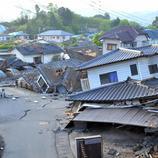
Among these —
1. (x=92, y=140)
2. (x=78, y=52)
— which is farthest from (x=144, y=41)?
(x=92, y=140)

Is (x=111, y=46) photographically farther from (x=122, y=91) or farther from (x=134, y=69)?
(x=122, y=91)

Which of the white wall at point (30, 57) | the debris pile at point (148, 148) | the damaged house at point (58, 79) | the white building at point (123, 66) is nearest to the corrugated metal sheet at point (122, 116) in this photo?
the debris pile at point (148, 148)

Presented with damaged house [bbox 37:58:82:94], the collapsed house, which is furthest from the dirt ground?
damaged house [bbox 37:58:82:94]

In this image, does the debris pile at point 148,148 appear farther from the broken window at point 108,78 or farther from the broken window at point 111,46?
the broken window at point 111,46

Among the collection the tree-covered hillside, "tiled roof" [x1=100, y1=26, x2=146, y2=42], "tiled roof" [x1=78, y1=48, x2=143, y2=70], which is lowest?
"tiled roof" [x1=78, y1=48, x2=143, y2=70]

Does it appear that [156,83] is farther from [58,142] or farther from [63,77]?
[63,77]

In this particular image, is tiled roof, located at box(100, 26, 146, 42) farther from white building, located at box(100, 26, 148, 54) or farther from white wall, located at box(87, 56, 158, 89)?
white wall, located at box(87, 56, 158, 89)
